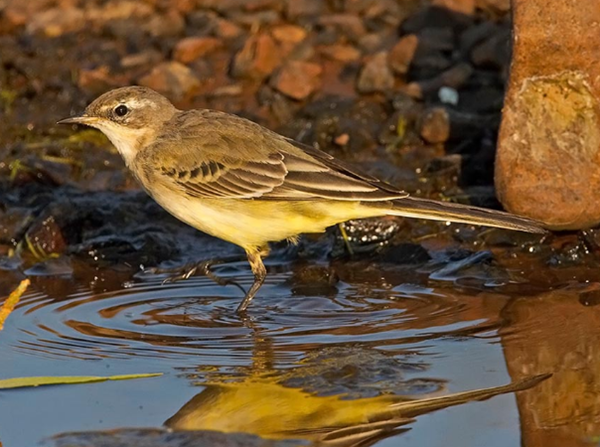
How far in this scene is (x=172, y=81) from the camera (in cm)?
1130

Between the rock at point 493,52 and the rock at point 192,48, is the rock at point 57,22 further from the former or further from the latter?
the rock at point 493,52

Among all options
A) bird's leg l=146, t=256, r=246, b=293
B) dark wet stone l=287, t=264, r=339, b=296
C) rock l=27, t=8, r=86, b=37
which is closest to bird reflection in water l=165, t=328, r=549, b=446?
dark wet stone l=287, t=264, r=339, b=296

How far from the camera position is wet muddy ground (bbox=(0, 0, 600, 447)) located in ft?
19.4

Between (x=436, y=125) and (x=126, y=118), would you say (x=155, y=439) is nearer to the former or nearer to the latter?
(x=126, y=118)

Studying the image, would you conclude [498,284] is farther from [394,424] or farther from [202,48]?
[202,48]

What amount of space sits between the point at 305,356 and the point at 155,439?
1.53 meters

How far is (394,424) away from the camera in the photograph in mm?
5629

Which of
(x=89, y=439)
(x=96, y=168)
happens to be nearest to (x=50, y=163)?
(x=96, y=168)

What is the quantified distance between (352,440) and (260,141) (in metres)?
3.46

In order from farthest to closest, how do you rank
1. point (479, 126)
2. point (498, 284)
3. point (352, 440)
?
point (479, 126), point (498, 284), point (352, 440)

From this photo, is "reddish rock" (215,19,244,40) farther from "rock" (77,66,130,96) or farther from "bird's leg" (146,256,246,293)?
"bird's leg" (146,256,246,293)

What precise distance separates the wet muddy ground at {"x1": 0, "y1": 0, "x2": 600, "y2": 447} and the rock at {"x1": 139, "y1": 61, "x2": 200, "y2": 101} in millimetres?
22

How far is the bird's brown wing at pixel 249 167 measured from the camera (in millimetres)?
7984

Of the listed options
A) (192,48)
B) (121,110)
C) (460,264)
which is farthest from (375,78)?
(121,110)
